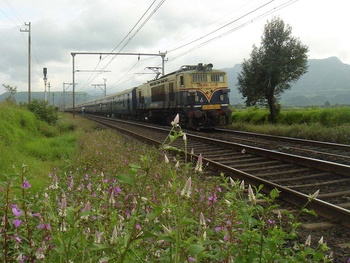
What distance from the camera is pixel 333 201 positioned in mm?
5574

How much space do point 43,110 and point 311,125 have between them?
14.5m

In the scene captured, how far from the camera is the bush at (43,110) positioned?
21.4m

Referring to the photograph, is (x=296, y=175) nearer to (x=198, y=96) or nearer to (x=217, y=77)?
(x=198, y=96)

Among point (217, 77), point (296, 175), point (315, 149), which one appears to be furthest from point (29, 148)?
point (217, 77)

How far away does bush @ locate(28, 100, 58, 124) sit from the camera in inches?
843

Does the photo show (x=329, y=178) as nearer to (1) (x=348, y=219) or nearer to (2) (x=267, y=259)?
(1) (x=348, y=219)

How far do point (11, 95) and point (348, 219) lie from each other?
1977 centimetres

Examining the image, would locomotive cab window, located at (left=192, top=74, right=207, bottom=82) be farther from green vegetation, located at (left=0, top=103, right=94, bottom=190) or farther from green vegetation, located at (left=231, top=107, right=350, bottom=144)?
green vegetation, located at (left=0, top=103, right=94, bottom=190)

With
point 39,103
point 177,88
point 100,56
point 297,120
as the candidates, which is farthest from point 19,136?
point 100,56

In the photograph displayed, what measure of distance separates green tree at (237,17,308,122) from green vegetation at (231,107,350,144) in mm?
1092

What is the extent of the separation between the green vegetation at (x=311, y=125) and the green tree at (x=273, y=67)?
1.09 meters

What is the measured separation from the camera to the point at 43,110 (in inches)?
851

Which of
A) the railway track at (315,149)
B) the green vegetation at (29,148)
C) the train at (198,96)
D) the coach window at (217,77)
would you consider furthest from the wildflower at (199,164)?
the coach window at (217,77)

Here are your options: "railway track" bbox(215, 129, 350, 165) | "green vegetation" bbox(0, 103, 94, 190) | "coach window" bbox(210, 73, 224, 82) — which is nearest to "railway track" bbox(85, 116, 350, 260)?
"railway track" bbox(215, 129, 350, 165)
